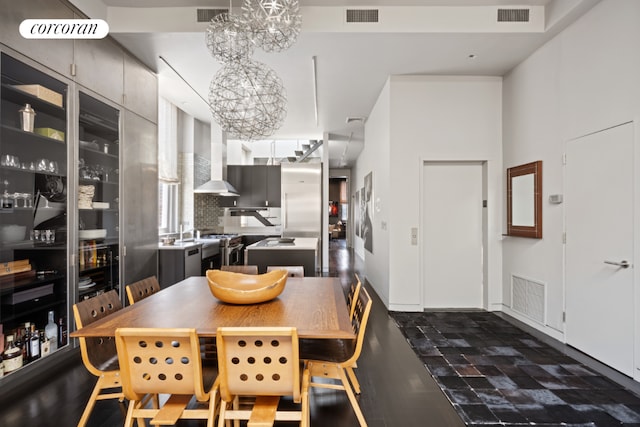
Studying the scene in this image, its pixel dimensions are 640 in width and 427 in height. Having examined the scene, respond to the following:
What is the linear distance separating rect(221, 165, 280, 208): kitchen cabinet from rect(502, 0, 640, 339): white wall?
5.01 meters

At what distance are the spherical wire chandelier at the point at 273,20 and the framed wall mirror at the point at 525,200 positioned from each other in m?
3.22

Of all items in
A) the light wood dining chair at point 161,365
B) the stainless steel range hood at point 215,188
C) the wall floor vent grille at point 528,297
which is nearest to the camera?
the light wood dining chair at point 161,365

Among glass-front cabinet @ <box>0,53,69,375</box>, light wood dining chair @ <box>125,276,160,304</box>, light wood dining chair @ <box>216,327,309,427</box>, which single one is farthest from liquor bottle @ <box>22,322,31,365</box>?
light wood dining chair @ <box>216,327,309,427</box>

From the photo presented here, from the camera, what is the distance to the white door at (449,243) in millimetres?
4488

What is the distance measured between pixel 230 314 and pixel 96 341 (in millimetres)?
935

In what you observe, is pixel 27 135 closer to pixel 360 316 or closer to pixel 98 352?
pixel 98 352

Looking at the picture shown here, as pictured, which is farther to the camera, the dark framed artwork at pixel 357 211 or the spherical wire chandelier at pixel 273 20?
the dark framed artwork at pixel 357 211

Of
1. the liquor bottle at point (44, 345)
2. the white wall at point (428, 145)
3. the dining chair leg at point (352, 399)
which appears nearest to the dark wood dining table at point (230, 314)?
the dining chair leg at point (352, 399)

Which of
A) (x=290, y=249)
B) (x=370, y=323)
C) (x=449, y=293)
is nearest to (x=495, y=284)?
(x=449, y=293)

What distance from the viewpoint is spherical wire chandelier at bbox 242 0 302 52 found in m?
2.25

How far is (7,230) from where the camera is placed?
8.03ft

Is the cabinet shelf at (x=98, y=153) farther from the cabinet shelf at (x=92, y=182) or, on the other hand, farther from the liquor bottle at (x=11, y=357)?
the liquor bottle at (x=11, y=357)

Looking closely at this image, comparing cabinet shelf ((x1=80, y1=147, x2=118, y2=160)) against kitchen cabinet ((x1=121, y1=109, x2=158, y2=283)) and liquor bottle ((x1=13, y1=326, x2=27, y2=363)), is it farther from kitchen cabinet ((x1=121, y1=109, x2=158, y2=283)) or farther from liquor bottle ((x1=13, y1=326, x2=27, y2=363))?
liquor bottle ((x1=13, y1=326, x2=27, y2=363))

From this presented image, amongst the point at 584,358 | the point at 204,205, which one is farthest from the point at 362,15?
the point at 204,205
